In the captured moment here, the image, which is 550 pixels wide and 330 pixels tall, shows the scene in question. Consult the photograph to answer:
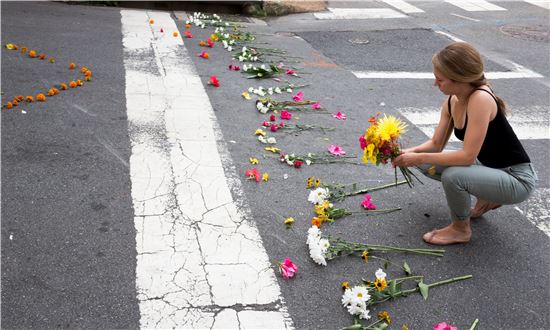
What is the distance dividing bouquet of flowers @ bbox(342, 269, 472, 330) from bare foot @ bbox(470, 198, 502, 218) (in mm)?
730

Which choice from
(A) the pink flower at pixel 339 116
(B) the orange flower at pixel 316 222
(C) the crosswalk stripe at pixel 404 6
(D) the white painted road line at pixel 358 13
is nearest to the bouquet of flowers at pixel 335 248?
(B) the orange flower at pixel 316 222

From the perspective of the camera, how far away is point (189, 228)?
3.83m

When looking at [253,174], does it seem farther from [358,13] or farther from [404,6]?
[404,6]

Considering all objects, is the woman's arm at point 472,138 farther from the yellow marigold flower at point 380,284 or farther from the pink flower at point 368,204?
the yellow marigold flower at point 380,284

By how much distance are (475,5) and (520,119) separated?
6917 mm

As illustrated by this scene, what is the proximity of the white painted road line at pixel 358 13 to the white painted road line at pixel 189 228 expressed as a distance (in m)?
5.37

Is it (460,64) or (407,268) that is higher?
(460,64)

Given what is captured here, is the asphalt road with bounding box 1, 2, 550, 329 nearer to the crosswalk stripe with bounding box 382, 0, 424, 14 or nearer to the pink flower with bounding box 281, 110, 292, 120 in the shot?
the pink flower with bounding box 281, 110, 292, 120

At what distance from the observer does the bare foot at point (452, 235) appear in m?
3.85

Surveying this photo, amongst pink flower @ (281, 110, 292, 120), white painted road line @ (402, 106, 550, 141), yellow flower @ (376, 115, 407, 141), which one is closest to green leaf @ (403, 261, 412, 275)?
yellow flower @ (376, 115, 407, 141)

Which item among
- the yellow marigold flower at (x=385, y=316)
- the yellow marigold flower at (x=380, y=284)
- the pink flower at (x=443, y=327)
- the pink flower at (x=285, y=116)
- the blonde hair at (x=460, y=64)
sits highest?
the blonde hair at (x=460, y=64)

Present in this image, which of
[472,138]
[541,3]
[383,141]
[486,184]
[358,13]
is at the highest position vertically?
[472,138]

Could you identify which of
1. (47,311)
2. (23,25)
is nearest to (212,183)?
(47,311)

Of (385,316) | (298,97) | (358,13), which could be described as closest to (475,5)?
(358,13)
